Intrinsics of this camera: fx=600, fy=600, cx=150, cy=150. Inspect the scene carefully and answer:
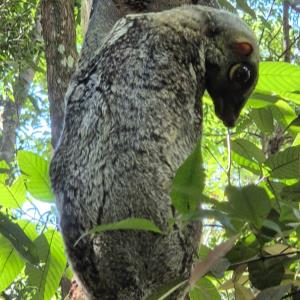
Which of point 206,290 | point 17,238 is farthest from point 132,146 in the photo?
point 206,290

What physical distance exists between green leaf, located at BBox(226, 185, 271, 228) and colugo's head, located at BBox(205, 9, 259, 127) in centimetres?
101

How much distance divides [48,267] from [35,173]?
331 mm

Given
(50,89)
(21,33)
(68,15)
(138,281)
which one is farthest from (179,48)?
(21,33)

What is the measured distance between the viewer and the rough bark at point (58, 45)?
2777 mm

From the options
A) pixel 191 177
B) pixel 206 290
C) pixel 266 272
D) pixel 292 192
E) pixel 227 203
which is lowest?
pixel 206 290

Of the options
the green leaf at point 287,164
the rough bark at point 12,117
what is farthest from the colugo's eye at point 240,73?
the rough bark at point 12,117

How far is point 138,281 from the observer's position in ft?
5.10

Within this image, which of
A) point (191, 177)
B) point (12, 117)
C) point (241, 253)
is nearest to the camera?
point (191, 177)

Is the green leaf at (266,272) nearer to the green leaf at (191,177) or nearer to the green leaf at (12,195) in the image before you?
the green leaf at (191,177)

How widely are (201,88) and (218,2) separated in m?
0.69

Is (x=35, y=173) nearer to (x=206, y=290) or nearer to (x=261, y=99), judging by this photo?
(x=206, y=290)

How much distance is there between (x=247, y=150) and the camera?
1908 mm

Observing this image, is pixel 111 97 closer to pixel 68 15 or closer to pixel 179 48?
pixel 179 48

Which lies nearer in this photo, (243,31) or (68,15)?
(243,31)
